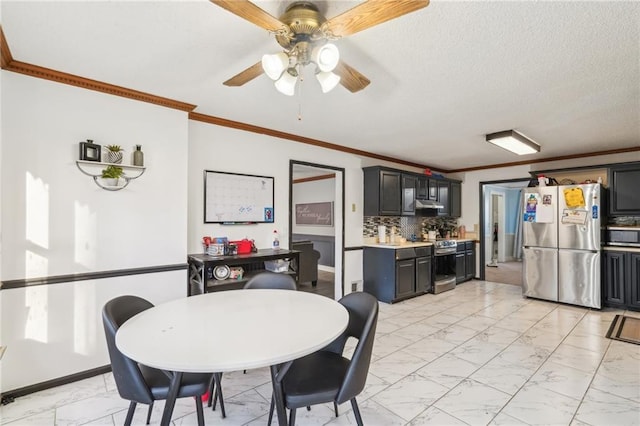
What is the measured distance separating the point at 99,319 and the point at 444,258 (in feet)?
17.1

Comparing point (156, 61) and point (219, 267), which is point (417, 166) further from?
point (156, 61)

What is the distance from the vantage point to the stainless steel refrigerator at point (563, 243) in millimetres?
4359

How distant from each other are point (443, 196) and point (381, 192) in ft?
6.45

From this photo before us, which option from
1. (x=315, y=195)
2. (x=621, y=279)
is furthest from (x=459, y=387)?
(x=315, y=195)

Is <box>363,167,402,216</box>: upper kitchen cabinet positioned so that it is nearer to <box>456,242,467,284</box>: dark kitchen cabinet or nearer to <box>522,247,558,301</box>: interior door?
<box>456,242,467,284</box>: dark kitchen cabinet

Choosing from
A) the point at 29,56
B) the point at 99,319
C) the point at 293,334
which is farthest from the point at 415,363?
the point at 29,56

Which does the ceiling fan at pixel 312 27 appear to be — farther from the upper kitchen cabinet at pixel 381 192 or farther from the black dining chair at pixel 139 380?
the upper kitchen cabinet at pixel 381 192

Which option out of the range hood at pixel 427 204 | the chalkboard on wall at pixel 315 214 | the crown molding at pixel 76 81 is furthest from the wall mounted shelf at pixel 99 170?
the chalkboard on wall at pixel 315 214

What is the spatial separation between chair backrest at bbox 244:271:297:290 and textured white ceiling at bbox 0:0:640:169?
5.21ft

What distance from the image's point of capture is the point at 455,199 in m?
6.50

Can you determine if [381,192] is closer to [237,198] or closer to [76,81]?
[237,198]

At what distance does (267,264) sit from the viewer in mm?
3654

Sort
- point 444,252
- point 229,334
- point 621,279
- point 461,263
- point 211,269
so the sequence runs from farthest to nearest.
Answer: point 461,263 → point 444,252 → point 621,279 → point 211,269 → point 229,334

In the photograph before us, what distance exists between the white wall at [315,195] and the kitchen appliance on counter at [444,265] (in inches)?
97.5
